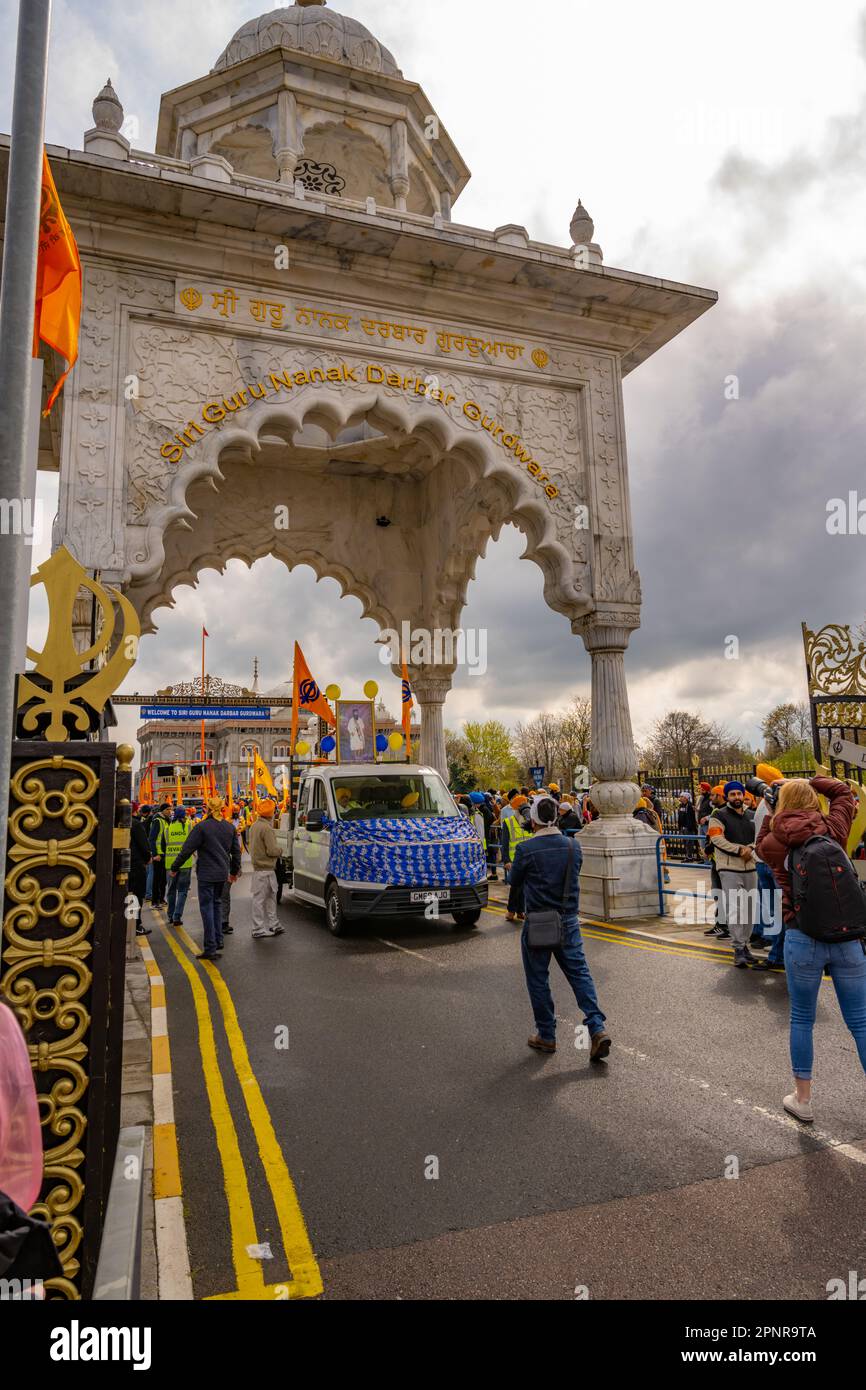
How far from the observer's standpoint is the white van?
943 centimetres

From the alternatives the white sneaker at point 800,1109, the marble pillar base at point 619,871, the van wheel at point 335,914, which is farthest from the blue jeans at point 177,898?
the white sneaker at point 800,1109

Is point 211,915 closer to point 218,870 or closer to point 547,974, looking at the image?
point 218,870

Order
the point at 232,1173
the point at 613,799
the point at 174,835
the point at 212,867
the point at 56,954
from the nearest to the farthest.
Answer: the point at 56,954 < the point at 232,1173 < the point at 212,867 < the point at 613,799 < the point at 174,835

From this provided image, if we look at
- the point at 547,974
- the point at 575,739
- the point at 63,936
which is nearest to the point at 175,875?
the point at 547,974

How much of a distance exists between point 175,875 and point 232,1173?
9.29m

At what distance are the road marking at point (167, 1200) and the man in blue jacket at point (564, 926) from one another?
2.41 metres

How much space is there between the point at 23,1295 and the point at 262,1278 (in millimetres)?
1857

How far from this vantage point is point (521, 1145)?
12.8 ft

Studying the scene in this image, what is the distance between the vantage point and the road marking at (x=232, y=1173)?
2891 millimetres

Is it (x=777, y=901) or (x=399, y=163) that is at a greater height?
(x=399, y=163)

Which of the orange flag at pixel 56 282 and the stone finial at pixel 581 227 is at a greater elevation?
the stone finial at pixel 581 227

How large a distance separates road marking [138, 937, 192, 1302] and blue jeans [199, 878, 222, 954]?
3.47 metres

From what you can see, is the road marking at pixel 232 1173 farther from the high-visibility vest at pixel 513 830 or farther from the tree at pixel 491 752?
the tree at pixel 491 752
